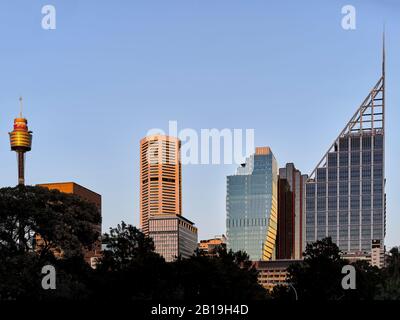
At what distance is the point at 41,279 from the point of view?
5366 centimetres

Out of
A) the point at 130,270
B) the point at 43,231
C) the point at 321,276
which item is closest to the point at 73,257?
the point at 43,231

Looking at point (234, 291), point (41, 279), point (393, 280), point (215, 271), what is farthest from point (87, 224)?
point (393, 280)

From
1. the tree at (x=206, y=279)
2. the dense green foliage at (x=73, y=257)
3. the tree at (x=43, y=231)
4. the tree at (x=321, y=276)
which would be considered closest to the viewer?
the dense green foliage at (x=73, y=257)

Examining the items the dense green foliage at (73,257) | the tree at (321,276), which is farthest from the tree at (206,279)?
the tree at (321,276)

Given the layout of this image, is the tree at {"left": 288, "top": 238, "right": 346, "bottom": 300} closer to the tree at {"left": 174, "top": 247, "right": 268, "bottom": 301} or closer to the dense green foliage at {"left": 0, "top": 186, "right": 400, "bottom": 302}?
the tree at {"left": 174, "top": 247, "right": 268, "bottom": 301}

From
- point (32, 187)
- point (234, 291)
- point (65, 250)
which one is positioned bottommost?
point (234, 291)

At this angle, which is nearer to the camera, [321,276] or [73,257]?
[73,257]

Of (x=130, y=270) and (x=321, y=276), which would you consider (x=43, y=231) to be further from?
(x=321, y=276)

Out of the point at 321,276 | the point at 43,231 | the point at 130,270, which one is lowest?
the point at 321,276

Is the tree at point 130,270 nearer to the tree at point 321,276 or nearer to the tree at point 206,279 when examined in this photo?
the tree at point 206,279

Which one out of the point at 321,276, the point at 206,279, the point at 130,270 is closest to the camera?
the point at 130,270

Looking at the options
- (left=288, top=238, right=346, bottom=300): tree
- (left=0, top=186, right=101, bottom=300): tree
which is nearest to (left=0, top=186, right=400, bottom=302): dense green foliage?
(left=0, top=186, right=101, bottom=300): tree
